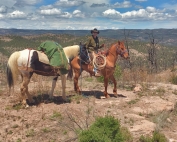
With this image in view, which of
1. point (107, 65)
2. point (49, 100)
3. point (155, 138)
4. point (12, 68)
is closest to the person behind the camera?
point (155, 138)

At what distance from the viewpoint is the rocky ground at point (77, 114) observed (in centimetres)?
634

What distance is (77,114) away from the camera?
24.3ft

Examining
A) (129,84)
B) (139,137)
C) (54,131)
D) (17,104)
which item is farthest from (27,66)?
(129,84)

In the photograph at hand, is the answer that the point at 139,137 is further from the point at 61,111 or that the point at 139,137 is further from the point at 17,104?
the point at 17,104

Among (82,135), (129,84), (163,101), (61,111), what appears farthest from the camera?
(129,84)

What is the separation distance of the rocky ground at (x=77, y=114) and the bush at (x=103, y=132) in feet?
1.27

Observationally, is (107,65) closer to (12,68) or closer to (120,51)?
(120,51)

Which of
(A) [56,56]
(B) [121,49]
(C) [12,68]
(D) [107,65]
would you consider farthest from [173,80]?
(C) [12,68]

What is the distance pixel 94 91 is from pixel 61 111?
3071mm

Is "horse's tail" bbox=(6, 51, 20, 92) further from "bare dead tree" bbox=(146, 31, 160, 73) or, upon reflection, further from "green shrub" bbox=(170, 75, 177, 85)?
"bare dead tree" bbox=(146, 31, 160, 73)

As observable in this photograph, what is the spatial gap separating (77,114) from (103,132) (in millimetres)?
2248

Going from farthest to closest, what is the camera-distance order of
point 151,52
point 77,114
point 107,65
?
point 151,52
point 107,65
point 77,114

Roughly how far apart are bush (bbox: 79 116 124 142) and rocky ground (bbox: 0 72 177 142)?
1.27ft

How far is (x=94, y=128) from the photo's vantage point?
521 centimetres
